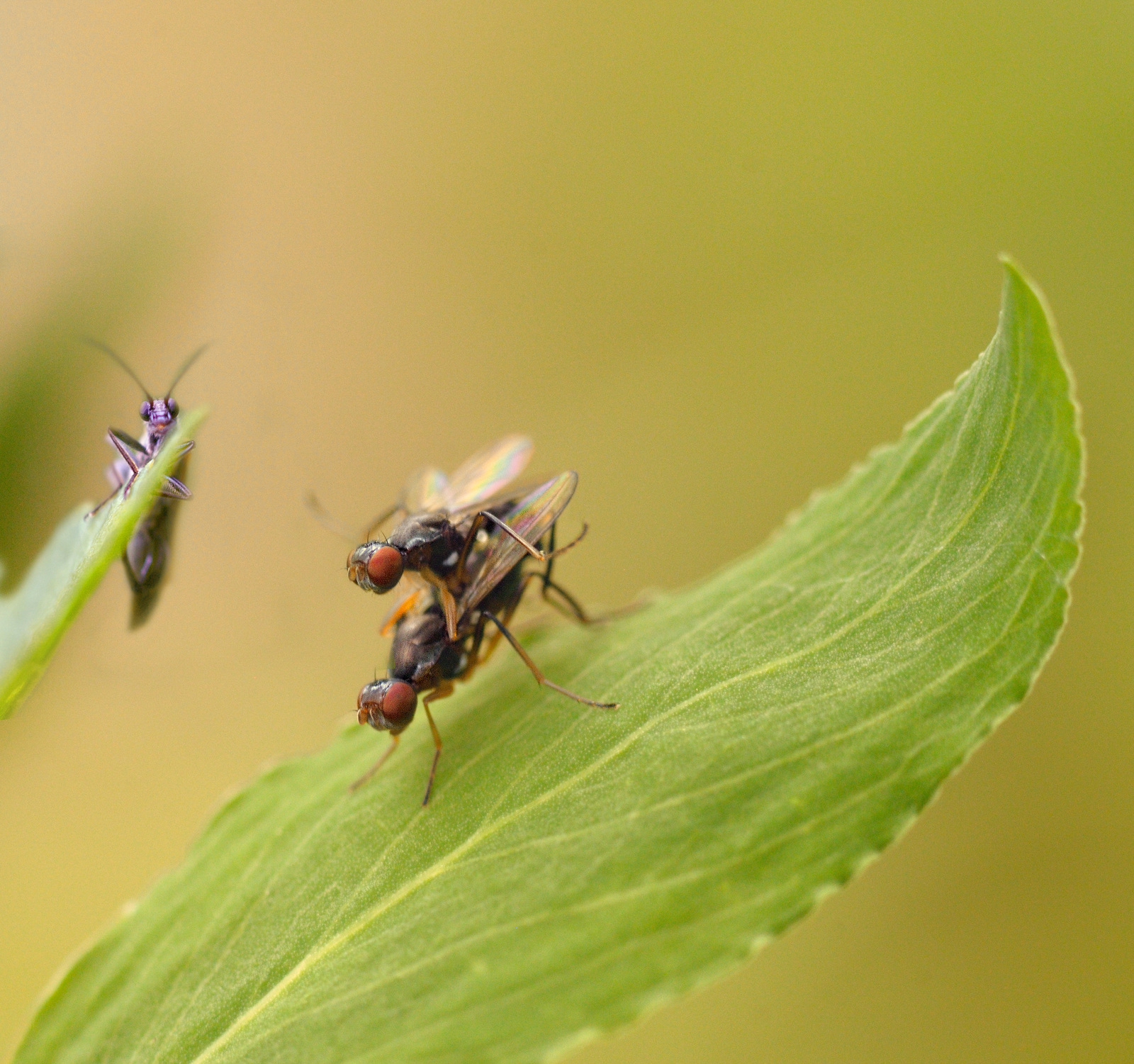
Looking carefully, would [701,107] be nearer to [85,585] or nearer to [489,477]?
[489,477]

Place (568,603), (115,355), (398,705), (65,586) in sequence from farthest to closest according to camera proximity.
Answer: (568,603) < (398,705) < (115,355) < (65,586)

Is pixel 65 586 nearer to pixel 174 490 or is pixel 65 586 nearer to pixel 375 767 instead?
pixel 174 490

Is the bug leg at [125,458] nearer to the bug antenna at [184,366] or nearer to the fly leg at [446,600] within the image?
the bug antenna at [184,366]

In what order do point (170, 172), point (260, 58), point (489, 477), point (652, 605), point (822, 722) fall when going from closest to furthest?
point (822, 722)
point (652, 605)
point (489, 477)
point (170, 172)
point (260, 58)

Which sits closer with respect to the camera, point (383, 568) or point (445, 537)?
point (383, 568)

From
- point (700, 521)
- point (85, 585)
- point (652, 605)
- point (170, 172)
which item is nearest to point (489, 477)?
point (652, 605)

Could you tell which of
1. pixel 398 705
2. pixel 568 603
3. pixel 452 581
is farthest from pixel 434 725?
pixel 568 603

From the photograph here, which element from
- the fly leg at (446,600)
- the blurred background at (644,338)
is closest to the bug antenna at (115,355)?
the fly leg at (446,600)

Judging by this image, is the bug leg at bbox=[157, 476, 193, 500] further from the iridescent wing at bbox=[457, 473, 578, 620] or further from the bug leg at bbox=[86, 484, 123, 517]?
the iridescent wing at bbox=[457, 473, 578, 620]
